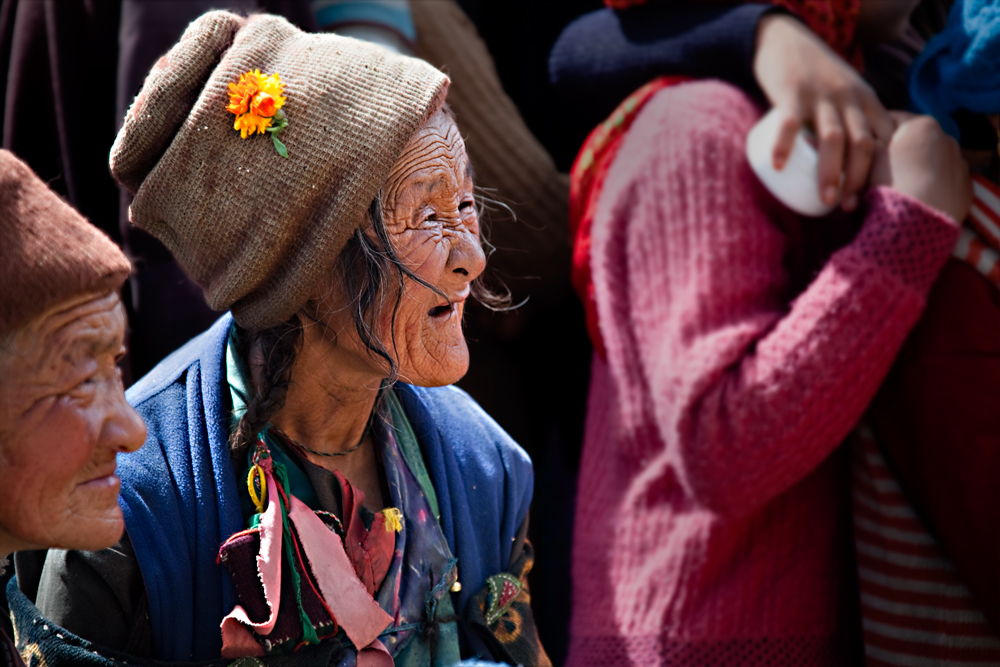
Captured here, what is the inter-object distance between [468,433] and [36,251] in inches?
30.6

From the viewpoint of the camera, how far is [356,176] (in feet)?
3.89

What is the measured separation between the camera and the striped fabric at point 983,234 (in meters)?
1.53

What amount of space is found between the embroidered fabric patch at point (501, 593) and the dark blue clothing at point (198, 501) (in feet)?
0.07

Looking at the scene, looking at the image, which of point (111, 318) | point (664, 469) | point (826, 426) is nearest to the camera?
point (111, 318)

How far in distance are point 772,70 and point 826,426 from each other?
653 millimetres

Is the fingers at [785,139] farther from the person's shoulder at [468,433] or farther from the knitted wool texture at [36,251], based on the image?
the knitted wool texture at [36,251]

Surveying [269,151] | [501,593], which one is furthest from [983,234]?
[269,151]

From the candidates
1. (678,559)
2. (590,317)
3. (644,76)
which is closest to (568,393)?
(590,317)

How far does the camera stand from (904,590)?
5.21ft

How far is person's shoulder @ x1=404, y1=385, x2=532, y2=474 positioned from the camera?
149 centimetres

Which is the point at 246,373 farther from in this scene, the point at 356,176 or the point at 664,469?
the point at 664,469

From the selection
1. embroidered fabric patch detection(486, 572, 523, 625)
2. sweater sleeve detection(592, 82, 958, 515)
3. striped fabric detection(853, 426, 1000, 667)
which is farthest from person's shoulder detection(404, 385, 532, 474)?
striped fabric detection(853, 426, 1000, 667)

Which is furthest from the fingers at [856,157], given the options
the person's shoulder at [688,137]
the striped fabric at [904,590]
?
the striped fabric at [904,590]

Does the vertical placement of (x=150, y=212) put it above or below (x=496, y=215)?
above
